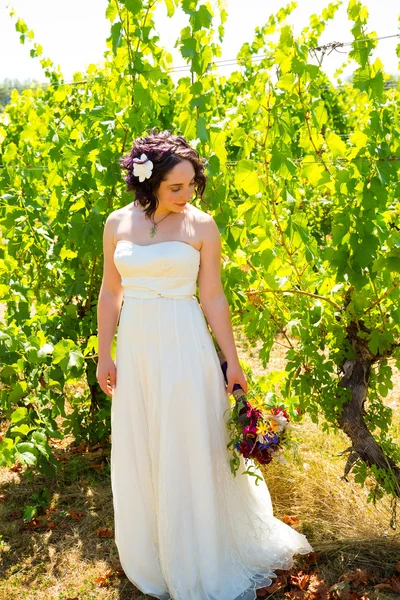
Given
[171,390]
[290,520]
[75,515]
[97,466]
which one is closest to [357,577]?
[290,520]

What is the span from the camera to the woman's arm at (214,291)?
108 inches

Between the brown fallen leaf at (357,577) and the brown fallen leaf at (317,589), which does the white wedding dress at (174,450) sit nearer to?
the brown fallen leaf at (317,589)

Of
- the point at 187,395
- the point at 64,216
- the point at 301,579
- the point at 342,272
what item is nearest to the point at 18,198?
the point at 64,216

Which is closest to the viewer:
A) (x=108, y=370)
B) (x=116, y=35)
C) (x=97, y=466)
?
(x=108, y=370)

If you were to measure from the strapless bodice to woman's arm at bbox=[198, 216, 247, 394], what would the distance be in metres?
0.04

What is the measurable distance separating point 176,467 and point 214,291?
710 mm

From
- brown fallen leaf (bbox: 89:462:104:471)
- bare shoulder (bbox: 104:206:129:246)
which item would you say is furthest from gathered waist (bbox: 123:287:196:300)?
brown fallen leaf (bbox: 89:462:104:471)

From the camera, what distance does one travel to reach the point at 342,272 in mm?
2791

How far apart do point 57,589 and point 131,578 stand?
0.37m

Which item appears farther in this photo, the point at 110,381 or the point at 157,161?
the point at 110,381

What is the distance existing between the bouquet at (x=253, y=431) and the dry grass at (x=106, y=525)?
0.60 meters

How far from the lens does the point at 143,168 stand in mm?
2629

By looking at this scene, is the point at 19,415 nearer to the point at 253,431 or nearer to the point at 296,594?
the point at 253,431

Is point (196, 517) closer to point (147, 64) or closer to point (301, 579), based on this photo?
point (301, 579)
